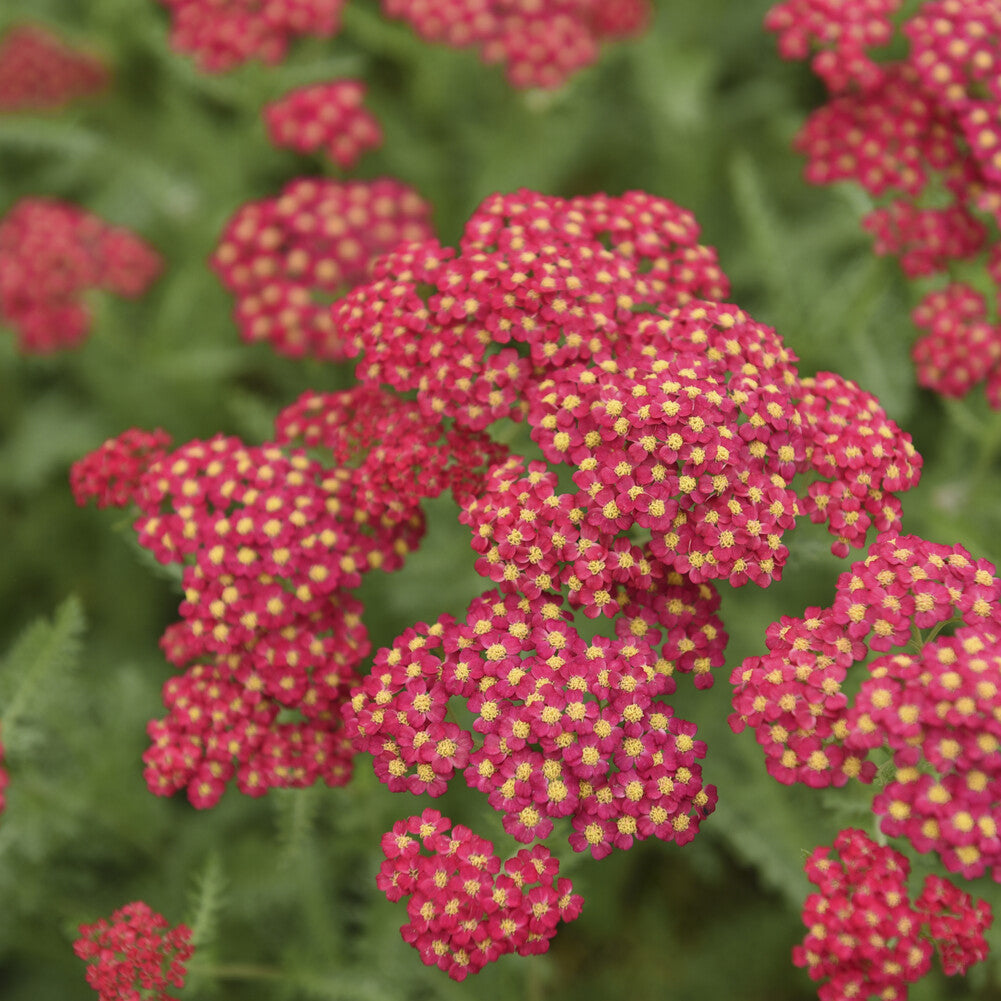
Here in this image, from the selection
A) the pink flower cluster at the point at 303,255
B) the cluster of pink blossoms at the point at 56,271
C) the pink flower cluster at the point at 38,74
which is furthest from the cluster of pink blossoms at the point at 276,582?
the pink flower cluster at the point at 38,74

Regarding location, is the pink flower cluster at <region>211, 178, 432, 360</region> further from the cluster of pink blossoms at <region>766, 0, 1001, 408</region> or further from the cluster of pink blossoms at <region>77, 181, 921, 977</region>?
the cluster of pink blossoms at <region>766, 0, 1001, 408</region>

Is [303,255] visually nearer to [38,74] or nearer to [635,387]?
[635,387]

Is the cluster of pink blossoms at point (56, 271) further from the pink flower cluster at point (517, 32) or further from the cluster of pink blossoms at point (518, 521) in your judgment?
the cluster of pink blossoms at point (518, 521)

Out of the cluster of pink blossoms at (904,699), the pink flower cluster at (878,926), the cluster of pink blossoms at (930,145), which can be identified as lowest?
the pink flower cluster at (878,926)

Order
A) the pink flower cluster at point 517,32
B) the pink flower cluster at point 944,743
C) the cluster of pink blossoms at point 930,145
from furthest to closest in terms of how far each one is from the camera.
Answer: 1. the pink flower cluster at point 517,32
2. the cluster of pink blossoms at point 930,145
3. the pink flower cluster at point 944,743

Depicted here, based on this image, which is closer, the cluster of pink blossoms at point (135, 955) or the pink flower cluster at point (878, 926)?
the pink flower cluster at point (878, 926)

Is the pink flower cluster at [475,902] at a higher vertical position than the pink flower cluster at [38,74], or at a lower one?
higher

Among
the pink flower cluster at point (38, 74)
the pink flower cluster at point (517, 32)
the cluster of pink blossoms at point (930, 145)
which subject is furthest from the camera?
the pink flower cluster at point (38, 74)

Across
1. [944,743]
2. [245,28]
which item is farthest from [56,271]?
[944,743]
